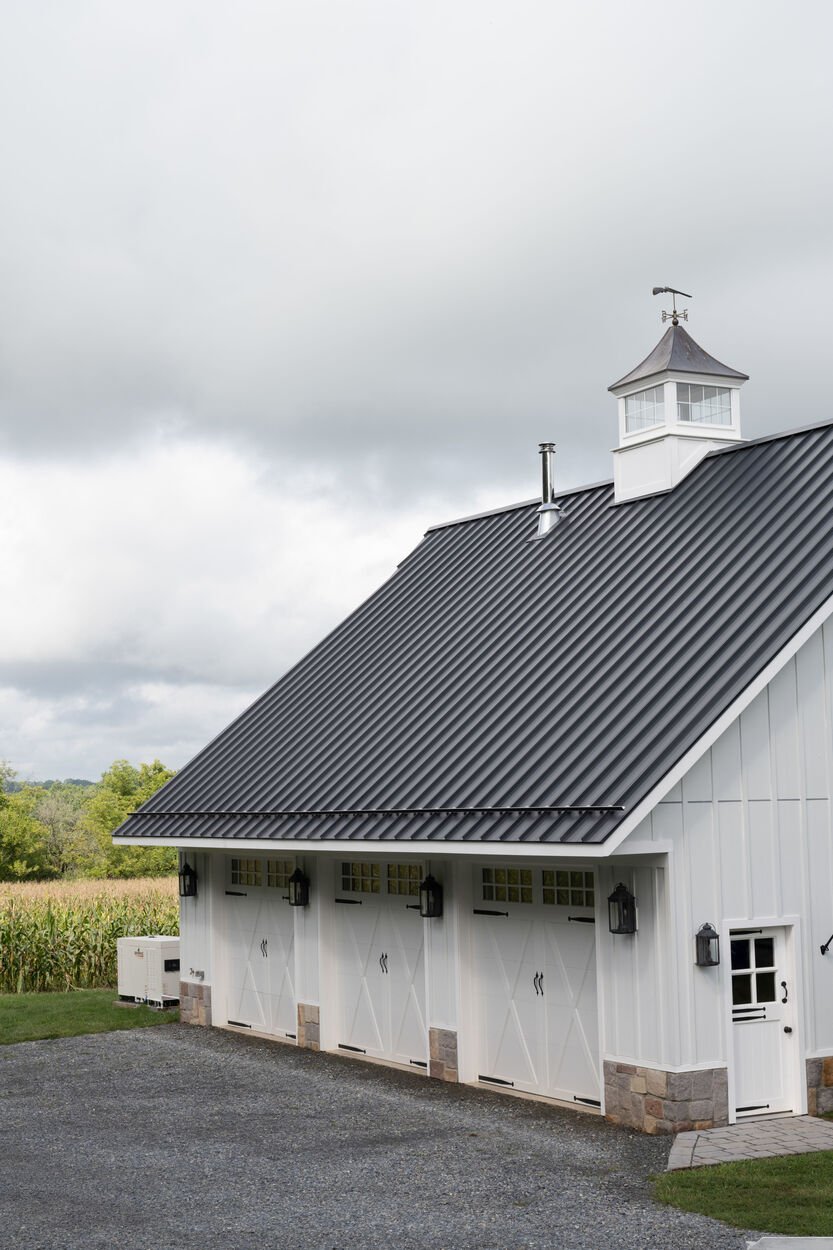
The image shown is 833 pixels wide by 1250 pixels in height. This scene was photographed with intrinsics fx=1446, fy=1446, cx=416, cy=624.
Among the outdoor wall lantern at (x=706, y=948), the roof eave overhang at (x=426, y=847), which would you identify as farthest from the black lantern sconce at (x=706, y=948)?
the roof eave overhang at (x=426, y=847)

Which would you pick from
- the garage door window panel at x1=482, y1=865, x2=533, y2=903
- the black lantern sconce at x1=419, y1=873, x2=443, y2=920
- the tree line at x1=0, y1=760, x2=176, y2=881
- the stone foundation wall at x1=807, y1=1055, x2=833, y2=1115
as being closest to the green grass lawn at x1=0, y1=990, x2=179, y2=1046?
the black lantern sconce at x1=419, y1=873, x2=443, y2=920

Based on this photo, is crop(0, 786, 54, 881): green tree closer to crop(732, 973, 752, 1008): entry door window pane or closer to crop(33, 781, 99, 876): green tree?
crop(33, 781, 99, 876): green tree

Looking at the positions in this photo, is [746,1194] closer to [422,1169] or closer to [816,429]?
[422,1169]

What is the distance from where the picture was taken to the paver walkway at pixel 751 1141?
1130 cm

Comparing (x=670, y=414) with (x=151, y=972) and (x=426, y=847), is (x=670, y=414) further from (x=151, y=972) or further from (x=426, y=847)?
(x=151, y=972)

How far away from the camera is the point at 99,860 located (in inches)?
2472

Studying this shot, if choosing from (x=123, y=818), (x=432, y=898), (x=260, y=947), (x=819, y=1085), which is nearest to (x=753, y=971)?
(x=819, y=1085)

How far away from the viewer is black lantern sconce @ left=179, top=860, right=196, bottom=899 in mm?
19703

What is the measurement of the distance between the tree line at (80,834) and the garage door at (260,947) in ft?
112

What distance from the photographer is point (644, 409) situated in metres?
18.8

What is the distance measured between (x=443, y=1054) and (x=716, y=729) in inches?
195

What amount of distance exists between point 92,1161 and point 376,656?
8.66m

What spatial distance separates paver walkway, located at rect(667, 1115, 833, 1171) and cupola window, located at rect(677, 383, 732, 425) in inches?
357

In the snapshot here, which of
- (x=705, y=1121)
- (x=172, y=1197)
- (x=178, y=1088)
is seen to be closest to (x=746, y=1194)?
(x=705, y=1121)
